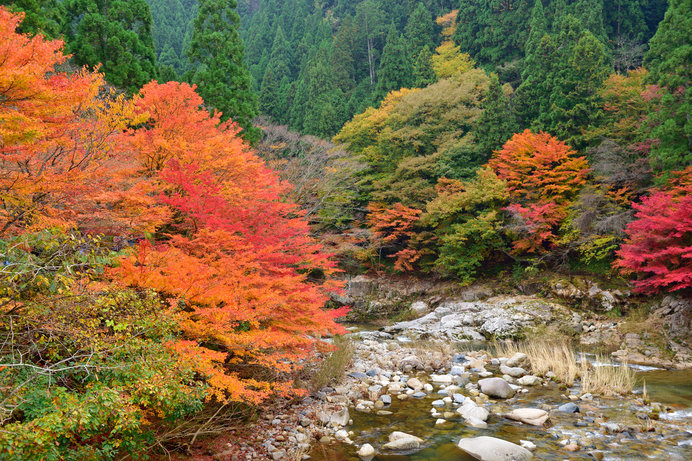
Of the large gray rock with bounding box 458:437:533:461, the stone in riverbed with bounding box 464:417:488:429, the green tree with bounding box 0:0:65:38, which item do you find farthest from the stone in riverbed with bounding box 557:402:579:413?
the green tree with bounding box 0:0:65:38

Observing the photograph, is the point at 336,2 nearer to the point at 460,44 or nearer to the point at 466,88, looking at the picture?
the point at 460,44

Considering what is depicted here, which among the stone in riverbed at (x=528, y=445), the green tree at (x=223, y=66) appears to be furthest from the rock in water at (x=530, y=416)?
the green tree at (x=223, y=66)

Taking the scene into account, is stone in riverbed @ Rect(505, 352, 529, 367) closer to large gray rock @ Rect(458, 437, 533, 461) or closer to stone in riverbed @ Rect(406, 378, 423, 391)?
stone in riverbed @ Rect(406, 378, 423, 391)

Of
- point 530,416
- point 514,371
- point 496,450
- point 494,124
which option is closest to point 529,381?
point 514,371

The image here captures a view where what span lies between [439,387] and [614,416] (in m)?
3.35

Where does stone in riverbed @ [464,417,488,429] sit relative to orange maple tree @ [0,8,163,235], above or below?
below

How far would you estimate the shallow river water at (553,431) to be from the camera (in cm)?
590

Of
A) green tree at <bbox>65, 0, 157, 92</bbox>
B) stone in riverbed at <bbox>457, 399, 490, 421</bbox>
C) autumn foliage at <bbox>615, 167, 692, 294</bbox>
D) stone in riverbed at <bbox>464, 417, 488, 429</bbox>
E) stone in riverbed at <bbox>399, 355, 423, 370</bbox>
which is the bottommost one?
stone in riverbed at <bbox>399, 355, 423, 370</bbox>

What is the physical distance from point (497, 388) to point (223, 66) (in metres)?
18.6

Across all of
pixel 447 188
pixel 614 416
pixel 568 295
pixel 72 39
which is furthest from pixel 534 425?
pixel 72 39

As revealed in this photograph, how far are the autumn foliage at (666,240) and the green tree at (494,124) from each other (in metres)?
8.83

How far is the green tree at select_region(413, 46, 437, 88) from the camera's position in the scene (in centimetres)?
2897

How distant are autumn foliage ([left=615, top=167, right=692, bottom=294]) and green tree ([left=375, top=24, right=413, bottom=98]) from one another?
Result: 801 inches

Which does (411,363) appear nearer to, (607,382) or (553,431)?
(607,382)
